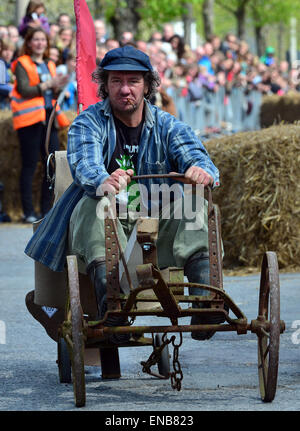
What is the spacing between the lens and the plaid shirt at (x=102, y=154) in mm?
5410

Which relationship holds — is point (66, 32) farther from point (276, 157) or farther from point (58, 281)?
point (58, 281)

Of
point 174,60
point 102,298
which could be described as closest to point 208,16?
point 174,60

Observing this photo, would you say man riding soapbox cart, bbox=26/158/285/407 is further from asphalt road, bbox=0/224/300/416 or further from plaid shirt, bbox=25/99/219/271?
plaid shirt, bbox=25/99/219/271

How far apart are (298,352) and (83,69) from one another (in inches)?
82.1

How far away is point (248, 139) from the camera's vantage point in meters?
9.82

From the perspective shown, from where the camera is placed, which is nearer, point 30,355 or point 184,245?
point 184,245

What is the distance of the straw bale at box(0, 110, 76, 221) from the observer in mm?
13609

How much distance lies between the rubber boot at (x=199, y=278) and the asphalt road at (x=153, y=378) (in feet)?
0.97

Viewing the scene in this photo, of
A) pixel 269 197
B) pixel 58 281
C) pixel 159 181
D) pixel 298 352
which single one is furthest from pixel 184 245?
pixel 269 197

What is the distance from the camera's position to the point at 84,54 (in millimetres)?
6703

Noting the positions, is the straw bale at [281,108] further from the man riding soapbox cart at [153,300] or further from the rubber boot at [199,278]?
the man riding soapbox cart at [153,300]

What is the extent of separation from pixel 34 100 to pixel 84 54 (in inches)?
215

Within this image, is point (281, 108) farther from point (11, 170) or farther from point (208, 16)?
point (208, 16)

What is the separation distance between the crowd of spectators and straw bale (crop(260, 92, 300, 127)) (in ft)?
2.42
